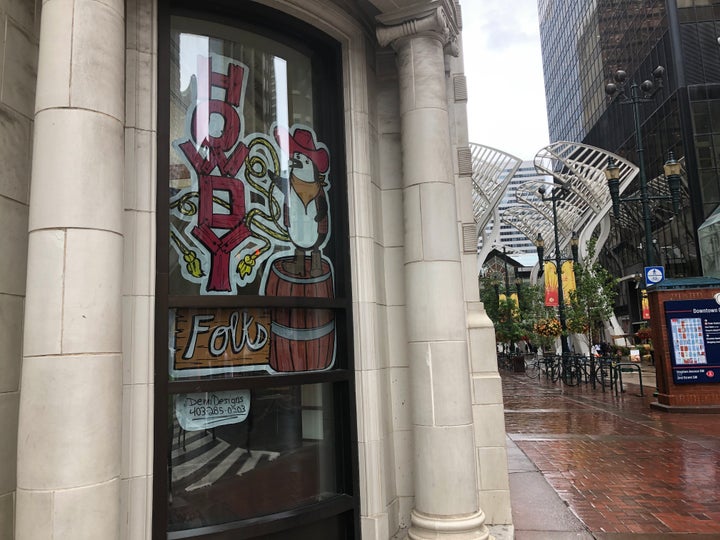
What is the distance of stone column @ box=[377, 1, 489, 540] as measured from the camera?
486cm

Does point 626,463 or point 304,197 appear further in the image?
point 626,463

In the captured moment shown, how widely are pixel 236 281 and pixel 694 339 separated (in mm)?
14704

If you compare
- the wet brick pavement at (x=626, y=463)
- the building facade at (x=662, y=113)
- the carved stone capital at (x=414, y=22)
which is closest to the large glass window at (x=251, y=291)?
the carved stone capital at (x=414, y=22)

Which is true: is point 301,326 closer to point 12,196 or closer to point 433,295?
point 433,295

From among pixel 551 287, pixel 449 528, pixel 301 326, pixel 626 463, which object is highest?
pixel 551 287

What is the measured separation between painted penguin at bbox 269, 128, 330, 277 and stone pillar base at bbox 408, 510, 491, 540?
7.95 ft

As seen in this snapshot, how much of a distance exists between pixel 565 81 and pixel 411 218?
290ft

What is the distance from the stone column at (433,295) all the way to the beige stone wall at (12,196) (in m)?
3.14

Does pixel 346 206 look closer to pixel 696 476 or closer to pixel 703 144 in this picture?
pixel 696 476

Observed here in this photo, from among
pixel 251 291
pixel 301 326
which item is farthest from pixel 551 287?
pixel 251 291

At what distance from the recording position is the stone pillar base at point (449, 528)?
187 inches

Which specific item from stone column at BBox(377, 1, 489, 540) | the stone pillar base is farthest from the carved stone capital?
the stone pillar base

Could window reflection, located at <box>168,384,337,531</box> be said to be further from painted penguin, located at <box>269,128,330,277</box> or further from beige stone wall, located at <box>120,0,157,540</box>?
painted penguin, located at <box>269,128,330,277</box>

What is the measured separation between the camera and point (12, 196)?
3934 millimetres
